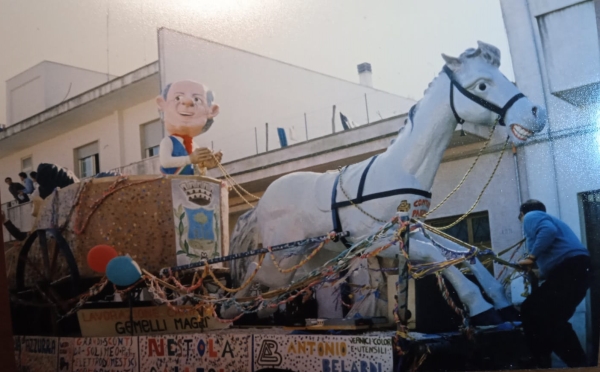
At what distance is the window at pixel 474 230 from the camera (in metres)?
3.47

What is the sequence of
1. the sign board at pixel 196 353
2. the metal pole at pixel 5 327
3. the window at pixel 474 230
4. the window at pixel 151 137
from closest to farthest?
the window at pixel 474 230 < the sign board at pixel 196 353 < the metal pole at pixel 5 327 < the window at pixel 151 137

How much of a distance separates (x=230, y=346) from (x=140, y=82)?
6.53 ft

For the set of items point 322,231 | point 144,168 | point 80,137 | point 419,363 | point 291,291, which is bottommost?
point 419,363

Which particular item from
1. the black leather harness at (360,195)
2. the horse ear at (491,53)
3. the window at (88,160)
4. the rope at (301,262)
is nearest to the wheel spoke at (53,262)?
the window at (88,160)

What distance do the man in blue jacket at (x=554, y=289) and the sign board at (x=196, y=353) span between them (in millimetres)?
1445

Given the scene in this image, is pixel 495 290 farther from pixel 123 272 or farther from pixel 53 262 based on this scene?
pixel 53 262

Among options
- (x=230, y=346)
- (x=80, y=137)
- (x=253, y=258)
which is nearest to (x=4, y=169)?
(x=80, y=137)

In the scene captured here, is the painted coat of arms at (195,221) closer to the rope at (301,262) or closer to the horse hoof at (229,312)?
the horse hoof at (229,312)

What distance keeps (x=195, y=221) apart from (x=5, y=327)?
1378 mm

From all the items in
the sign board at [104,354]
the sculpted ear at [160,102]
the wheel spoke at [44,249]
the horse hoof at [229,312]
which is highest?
the sculpted ear at [160,102]

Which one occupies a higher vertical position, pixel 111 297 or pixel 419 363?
pixel 111 297

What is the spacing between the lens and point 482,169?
3502mm

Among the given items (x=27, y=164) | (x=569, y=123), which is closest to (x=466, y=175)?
(x=569, y=123)

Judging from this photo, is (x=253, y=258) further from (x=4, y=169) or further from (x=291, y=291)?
(x=4, y=169)
